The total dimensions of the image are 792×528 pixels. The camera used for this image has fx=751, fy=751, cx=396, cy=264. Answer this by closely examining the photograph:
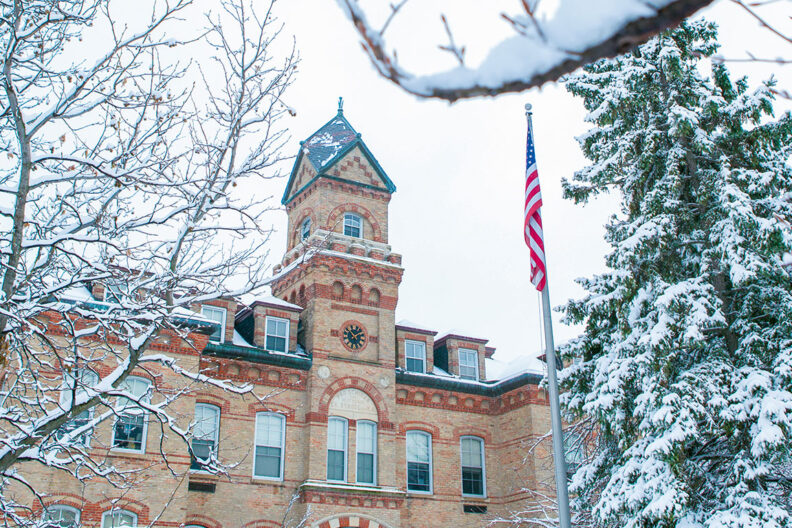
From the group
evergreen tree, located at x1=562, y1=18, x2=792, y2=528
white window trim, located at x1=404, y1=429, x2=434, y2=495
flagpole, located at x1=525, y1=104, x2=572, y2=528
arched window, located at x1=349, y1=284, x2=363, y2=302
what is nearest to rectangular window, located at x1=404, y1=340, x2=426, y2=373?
white window trim, located at x1=404, y1=429, x2=434, y2=495

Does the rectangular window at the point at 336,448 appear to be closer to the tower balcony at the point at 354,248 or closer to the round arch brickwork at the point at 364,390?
the round arch brickwork at the point at 364,390

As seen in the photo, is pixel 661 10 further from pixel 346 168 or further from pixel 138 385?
pixel 346 168

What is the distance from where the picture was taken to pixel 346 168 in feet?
91.9

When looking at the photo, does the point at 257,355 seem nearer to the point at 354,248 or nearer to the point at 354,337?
the point at 354,337

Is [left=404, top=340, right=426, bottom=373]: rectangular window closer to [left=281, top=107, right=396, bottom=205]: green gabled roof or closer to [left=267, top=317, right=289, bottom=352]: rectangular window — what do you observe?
[left=267, top=317, right=289, bottom=352]: rectangular window

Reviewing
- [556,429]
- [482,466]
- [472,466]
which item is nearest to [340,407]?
[472,466]

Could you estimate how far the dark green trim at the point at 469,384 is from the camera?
26.1 meters

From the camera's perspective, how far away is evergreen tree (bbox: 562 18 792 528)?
38.5ft

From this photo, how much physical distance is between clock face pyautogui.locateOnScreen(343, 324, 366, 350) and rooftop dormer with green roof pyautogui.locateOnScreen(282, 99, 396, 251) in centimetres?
331

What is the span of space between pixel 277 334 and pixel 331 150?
7727mm

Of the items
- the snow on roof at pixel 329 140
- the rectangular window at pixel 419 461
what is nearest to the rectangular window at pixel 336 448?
the rectangular window at pixel 419 461

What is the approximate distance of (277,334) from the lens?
24.8 meters

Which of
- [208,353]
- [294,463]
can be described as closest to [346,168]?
[208,353]

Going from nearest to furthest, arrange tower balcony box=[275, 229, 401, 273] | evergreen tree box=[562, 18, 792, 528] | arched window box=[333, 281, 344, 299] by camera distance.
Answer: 1. evergreen tree box=[562, 18, 792, 528]
2. arched window box=[333, 281, 344, 299]
3. tower balcony box=[275, 229, 401, 273]
